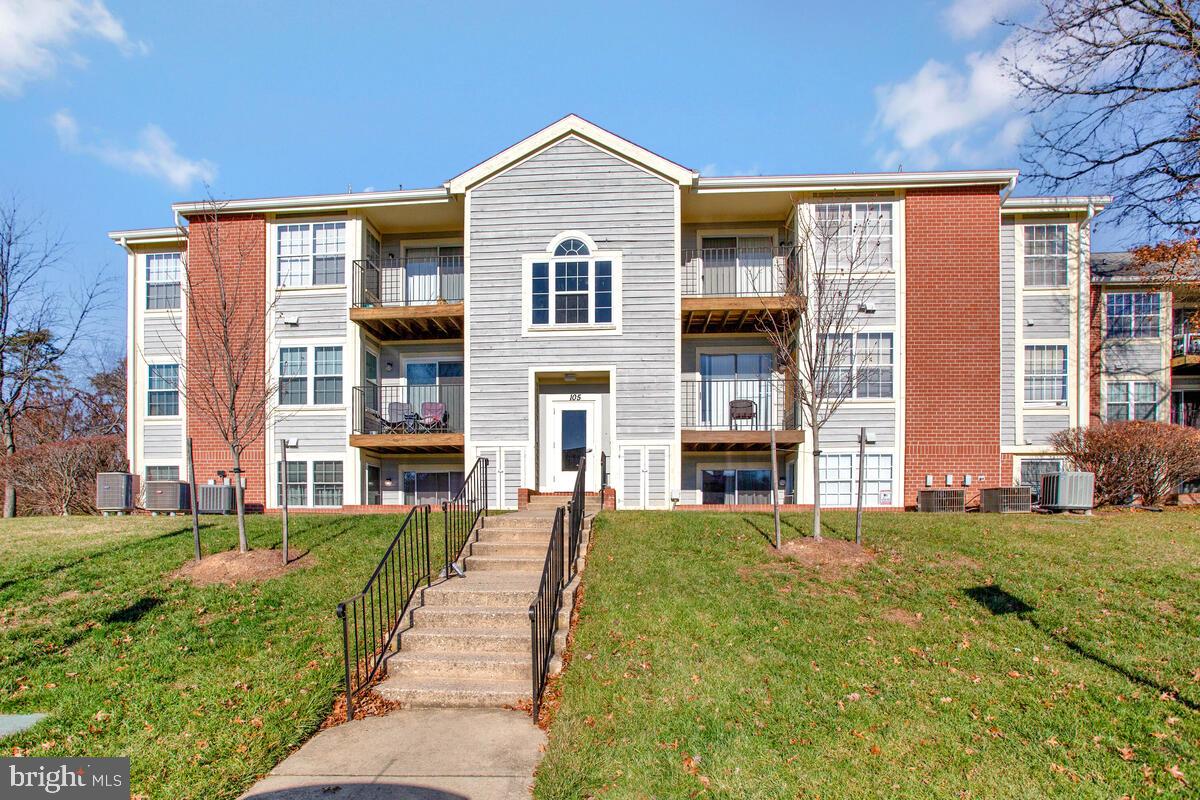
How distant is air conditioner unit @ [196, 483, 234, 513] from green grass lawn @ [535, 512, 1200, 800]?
32.1 ft

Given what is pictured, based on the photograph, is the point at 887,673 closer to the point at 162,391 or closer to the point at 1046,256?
the point at 1046,256

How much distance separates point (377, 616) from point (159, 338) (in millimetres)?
13449

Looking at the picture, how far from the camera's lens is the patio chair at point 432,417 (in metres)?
15.8

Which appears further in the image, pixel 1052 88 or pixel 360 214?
pixel 360 214

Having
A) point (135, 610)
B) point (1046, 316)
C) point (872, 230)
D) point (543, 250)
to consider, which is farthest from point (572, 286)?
point (1046, 316)

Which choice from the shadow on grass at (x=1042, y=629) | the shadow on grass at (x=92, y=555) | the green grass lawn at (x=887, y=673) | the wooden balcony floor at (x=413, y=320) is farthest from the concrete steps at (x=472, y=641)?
the wooden balcony floor at (x=413, y=320)

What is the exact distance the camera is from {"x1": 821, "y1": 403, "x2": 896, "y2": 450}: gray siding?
50.7 feet

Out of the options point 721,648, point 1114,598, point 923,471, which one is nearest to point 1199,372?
point 923,471

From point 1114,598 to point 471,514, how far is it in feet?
27.8

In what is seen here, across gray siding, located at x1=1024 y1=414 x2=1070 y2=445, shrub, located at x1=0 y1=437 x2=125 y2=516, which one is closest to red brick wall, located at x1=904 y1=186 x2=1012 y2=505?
gray siding, located at x1=1024 y1=414 x2=1070 y2=445

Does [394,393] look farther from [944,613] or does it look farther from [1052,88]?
[1052,88]

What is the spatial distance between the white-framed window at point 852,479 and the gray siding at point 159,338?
16128mm

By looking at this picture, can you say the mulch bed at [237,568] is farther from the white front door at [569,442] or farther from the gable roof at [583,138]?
the gable roof at [583,138]

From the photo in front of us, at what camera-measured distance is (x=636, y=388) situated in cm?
1463
